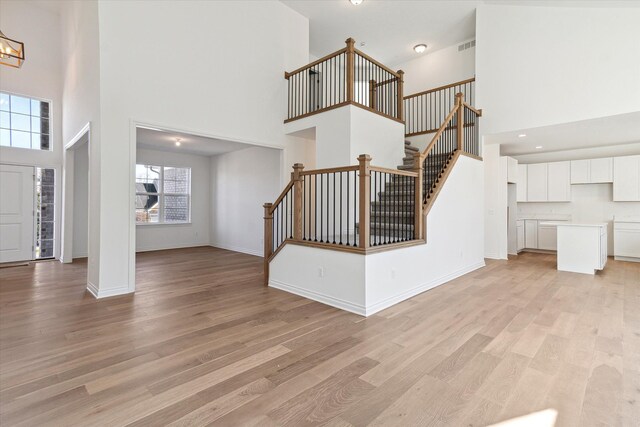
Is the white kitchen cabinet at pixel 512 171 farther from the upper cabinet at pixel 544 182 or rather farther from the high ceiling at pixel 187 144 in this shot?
the high ceiling at pixel 187 144

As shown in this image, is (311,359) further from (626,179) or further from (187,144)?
(626,179)

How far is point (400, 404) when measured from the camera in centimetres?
186

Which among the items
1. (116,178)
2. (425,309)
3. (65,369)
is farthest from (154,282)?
(425,309)

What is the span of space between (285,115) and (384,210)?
269 centimetres

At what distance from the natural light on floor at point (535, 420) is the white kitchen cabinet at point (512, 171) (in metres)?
6.80

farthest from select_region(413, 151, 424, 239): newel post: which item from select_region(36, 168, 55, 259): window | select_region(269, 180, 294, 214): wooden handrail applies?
select_region(36, 168, 55, 259): window

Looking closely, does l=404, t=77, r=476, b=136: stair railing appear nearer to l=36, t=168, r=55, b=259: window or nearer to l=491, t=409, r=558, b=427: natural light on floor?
l=491, t=409, r=558, b=427: natural light on floor

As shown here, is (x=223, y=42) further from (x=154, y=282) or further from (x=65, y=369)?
(x=65, y=369)

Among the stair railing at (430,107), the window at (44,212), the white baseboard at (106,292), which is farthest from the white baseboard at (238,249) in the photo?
the stair railing at (430,107)

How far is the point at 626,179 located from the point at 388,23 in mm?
6200

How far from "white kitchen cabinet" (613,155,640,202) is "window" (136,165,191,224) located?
34.4ft

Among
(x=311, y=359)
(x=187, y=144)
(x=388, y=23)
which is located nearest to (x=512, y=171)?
(x=388, y=23)

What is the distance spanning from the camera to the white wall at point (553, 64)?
15.7 ft

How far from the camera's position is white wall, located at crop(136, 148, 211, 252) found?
26.4ft
